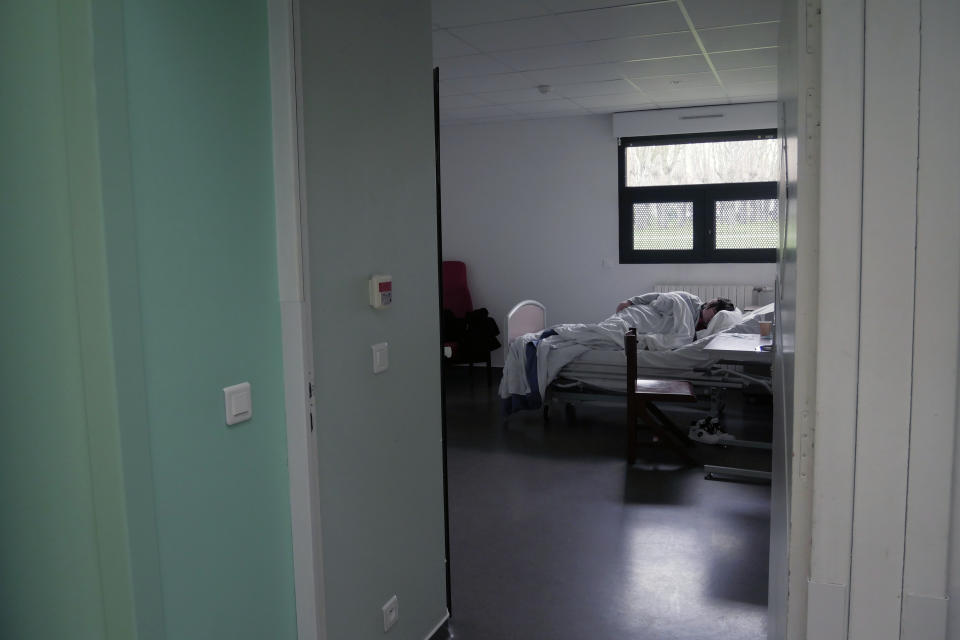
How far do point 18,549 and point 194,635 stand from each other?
0.38 metres

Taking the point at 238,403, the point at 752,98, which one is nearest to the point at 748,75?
the point at 752,98

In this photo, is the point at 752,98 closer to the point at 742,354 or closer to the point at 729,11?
the point at 729,11

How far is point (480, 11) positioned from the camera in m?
3.81

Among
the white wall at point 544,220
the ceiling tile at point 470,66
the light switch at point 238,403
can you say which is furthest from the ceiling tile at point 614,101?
the light switch at point 238,403

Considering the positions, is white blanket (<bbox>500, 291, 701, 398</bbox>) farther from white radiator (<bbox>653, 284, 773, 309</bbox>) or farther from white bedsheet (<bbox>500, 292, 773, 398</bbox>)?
white radiator (<bbox>653, 284, 773, 309</bbox>)

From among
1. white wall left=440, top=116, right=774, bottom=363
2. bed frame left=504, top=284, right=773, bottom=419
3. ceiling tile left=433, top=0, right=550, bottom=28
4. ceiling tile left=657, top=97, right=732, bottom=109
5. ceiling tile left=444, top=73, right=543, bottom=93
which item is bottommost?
bed frame left=504, top=284, right=773, bottom=419

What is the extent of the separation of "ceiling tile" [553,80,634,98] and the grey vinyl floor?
250cm

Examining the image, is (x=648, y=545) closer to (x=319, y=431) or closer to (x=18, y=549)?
(x=319, y=431)

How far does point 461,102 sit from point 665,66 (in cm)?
187

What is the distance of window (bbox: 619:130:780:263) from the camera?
6.89m

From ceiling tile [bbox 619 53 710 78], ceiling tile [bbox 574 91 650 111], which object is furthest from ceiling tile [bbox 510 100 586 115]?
ceiling tile [bbox 619 53 710 78]

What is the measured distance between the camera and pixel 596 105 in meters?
6.70

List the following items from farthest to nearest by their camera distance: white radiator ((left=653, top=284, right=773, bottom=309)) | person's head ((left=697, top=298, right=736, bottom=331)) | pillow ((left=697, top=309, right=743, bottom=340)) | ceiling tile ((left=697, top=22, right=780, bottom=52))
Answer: white radiator ((left=653, top=284, right=773, bottom=309)) < person's head ((left=697, top=298, right=736, bottom=331)) < pillow ((left=697, top=309, right=743, bottom=340)) < ceiling tile ((left=697, top=22, right=780, bottom=52))

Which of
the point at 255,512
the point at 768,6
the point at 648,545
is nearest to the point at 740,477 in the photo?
the point at 648,545
